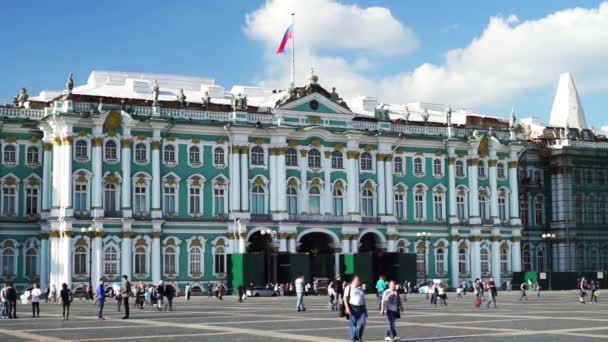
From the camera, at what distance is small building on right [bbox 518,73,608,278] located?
9781 cm

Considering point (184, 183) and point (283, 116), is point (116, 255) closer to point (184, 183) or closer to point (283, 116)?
point (184, 183)

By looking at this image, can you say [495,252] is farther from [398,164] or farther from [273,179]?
[273,179]

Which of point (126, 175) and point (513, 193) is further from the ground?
point (126, 175)

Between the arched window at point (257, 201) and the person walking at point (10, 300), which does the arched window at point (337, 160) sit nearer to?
the arched window at point (257, 201)

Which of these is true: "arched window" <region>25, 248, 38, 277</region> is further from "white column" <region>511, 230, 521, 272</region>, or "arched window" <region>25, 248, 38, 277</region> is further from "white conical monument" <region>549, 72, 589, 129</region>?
"white conical monument" <region>549, 72, 589, 129</region>

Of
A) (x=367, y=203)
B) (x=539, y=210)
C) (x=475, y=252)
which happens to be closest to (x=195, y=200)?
(x=367, y=203)

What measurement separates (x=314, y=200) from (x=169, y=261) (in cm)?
1334

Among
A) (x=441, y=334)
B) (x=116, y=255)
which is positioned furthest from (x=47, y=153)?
(x=441, y=334)

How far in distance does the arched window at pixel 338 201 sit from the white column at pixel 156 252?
15332mm

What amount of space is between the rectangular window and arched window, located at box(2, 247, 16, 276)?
45.8 ft

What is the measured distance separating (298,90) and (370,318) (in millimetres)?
46511

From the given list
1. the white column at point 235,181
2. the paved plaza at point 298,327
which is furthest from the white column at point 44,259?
the paved plaza at point 298,327

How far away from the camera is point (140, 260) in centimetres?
7925

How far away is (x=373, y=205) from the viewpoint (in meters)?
88.2
